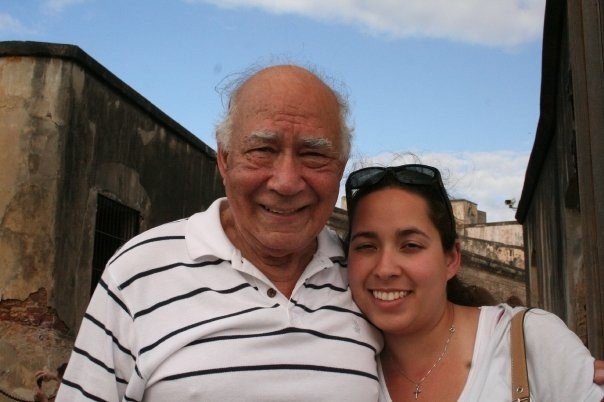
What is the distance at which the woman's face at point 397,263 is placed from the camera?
2.46 meters

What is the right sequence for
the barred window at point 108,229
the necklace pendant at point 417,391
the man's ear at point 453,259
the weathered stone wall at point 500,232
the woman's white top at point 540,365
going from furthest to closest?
the weathered stone wall at point 500,232
the barred window at point 108,229
the man's ear at point 453,259
the necklace pendant at point 417,391
the woman's white top at point 540,365

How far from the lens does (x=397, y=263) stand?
2.46 metres

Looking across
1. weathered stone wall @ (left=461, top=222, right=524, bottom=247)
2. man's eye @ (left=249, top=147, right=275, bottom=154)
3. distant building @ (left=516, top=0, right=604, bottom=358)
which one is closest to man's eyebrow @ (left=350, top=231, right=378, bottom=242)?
man's eye @ (left=249, top=147, right=275, bottom=154)

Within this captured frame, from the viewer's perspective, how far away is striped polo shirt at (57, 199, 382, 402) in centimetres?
227

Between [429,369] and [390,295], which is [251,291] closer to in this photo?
[390,295]

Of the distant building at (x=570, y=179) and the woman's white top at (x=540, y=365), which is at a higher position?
the distant building at (x=570, y=179)

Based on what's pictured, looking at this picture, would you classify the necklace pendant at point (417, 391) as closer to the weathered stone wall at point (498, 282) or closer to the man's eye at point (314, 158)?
the man's eye at point (314, 158)

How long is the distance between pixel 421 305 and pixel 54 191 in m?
5.96

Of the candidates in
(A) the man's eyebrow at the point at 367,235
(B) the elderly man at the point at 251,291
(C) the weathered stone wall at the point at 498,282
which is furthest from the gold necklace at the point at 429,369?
(C) the weathered stone wall at the point at 498,282

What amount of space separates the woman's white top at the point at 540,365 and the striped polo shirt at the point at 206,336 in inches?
15.1

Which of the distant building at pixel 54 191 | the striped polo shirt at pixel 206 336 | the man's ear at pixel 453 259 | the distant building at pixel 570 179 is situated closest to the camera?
the striped polo shirt at pixel 206 336

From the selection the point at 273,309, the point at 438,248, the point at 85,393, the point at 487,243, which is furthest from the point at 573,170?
the point at 487,243

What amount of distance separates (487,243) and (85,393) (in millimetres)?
24470

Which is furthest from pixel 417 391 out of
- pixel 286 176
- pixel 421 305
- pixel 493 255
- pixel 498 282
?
pixel 493 255
